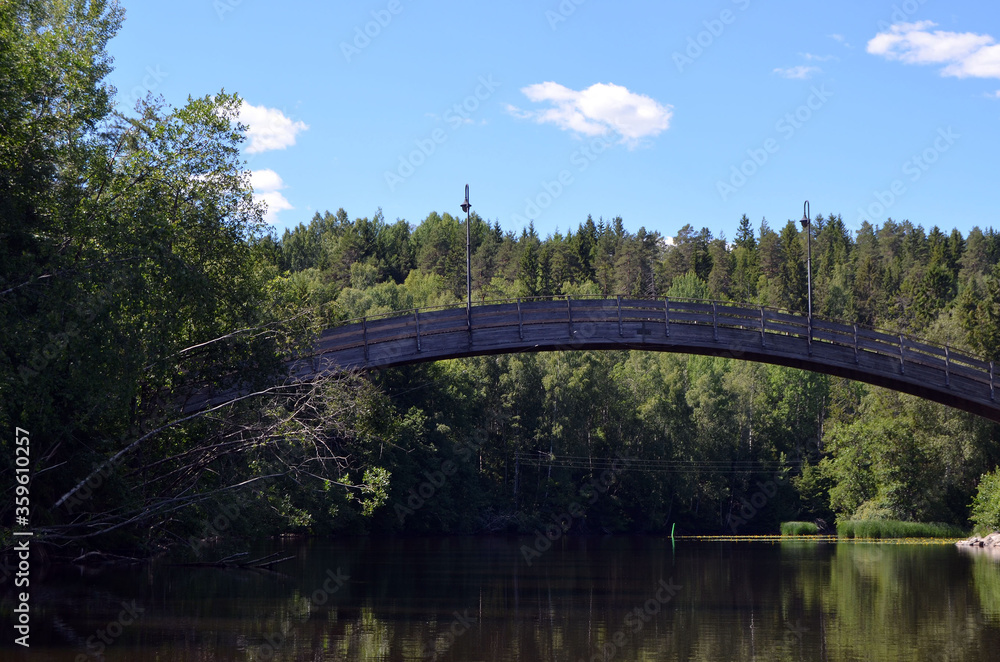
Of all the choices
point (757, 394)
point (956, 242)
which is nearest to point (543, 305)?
point (757, 394)

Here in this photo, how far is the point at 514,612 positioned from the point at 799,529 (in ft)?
179

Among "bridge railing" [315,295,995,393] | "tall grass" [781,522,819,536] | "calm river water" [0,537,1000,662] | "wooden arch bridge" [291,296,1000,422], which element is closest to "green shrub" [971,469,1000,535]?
"wooden arch bridge" [291,296,1000,422]

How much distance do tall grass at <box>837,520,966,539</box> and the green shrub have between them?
462cm

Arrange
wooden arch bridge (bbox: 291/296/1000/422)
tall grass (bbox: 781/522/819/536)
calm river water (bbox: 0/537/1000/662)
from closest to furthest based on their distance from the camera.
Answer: calm river water (bbox: 0/537/1000/662), wooden arch bridge (bbox: 291/296/1000/422), tall grass (bbox: 781/522/819/536)

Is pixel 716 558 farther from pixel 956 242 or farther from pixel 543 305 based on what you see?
pixel 956 242

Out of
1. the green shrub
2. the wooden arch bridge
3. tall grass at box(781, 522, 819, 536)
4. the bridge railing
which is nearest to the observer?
the bridge railing

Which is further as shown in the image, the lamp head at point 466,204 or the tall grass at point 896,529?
the tall grass at point 896,529

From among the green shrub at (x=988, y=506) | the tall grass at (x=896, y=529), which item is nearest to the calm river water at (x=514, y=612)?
the green shrub at (x=988, y=506)

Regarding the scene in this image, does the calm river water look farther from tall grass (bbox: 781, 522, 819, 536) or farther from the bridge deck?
tall grass (bbox: 781, 522, 819, 536)

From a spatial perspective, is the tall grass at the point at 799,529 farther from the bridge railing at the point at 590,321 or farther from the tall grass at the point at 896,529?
the bridge railing at the point at 590,321

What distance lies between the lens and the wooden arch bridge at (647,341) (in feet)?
104

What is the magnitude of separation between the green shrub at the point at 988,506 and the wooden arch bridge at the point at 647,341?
45.5ft

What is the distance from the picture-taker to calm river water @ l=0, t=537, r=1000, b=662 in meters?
15.4

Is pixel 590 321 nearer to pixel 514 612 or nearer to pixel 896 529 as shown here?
pixel 514 612
